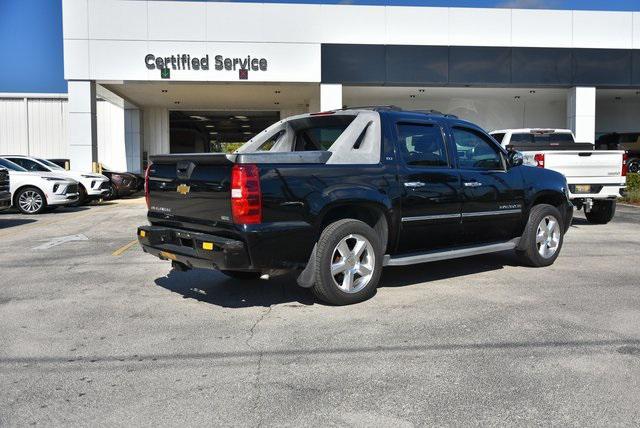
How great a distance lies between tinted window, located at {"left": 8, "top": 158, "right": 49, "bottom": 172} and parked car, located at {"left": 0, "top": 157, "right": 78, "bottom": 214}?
1315 millimetres

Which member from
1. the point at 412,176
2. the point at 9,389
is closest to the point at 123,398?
the point at 9,389

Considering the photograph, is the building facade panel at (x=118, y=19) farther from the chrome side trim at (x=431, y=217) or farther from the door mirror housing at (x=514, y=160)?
the chrome side trim at (x=431, y=217)

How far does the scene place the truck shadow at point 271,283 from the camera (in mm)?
6051

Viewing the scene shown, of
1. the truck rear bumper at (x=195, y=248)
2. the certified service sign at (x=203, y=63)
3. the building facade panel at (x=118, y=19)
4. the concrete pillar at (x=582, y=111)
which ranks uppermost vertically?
the building facade panel at (x=118, y=19)

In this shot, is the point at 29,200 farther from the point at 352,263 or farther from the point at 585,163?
the point at 585,163

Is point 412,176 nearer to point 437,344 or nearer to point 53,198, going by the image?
point 437,344

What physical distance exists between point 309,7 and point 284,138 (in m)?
16.3

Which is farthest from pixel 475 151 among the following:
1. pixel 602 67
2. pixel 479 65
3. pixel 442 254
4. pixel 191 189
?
pixel 602 67

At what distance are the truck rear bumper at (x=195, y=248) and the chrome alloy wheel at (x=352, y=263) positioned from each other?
932 millimetres

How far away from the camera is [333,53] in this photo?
22.2 m

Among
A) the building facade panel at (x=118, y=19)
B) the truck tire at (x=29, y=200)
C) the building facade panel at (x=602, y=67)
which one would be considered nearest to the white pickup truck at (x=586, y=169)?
the truck tire at (x=29, y=200)

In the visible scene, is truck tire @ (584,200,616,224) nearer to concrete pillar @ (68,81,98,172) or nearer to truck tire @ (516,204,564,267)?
truck tire @ (516,204,564,267)

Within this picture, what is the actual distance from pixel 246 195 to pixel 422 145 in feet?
7.61

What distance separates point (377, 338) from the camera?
4.70 meters
